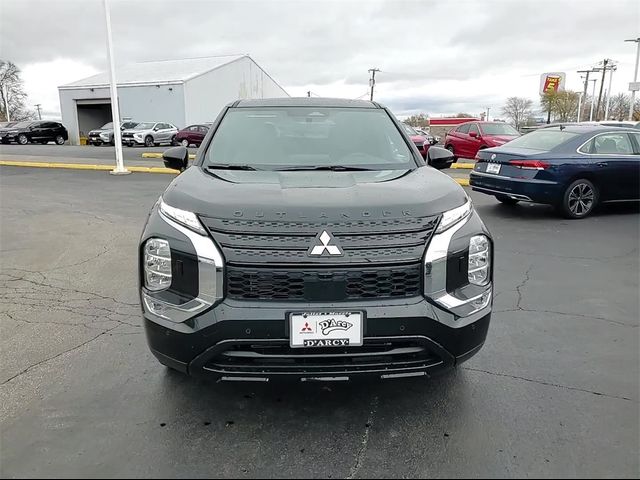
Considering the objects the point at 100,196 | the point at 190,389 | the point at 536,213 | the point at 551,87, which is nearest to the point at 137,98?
the point at 100,196

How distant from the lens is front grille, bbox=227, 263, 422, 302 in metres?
2.31

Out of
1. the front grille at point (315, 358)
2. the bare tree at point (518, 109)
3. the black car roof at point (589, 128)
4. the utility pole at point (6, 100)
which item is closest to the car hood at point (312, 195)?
the front grille at point (315, 358)

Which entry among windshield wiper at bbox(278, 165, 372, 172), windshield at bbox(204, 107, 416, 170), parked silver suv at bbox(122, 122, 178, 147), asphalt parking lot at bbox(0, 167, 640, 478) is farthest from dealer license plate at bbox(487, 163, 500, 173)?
parked silver suv at bbox(122, 122, 178, 147)

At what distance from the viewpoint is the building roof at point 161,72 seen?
3909 cm

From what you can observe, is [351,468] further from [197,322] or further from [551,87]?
[551,87]

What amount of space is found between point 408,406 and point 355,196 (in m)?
1.21

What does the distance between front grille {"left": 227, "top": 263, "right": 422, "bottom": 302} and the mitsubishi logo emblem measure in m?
0.07

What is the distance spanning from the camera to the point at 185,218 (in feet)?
8.02

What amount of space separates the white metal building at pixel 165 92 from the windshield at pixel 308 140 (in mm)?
35983

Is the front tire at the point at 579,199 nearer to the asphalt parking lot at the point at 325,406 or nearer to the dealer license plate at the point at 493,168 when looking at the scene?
the dealer license plate at the point at 493,168

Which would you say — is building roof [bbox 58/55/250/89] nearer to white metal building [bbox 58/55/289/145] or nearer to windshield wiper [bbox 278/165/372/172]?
white metal building [bbox 58/55/289/145]

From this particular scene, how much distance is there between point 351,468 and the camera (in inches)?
90.5

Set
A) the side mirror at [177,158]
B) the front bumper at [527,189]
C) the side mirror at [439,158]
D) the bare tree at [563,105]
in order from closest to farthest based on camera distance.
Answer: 1. the side mirror at [177,158]
2. the side mirror at [439,158]
3. the front bumper at [527,189]
4. the bare tree at [563,105]

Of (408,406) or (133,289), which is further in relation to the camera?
(133,289)
